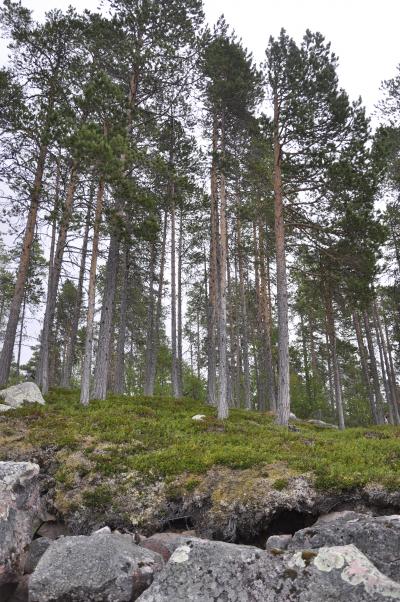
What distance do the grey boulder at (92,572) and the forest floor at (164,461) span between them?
242 cm

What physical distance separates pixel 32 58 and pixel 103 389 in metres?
14.0

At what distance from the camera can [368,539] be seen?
4.58 m

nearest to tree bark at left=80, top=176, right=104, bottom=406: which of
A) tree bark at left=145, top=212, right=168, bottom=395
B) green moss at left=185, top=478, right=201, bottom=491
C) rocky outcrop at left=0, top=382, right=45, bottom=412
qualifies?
rocky outcrop at left=0, top=382, right=45, bottom=412

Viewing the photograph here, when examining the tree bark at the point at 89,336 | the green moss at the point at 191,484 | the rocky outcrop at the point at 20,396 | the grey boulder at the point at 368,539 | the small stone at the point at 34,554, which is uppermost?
the tree bark at the point at 89,336

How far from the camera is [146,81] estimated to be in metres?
16.9

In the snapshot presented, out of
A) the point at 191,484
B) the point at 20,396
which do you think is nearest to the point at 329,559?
the point at 191,484

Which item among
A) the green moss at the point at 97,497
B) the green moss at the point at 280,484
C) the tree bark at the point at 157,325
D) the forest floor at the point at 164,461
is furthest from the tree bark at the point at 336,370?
the green moss at the point at 97,497

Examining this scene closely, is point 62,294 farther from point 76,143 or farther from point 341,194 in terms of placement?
point 341,194

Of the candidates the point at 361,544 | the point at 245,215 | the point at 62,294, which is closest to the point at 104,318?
the point at 245,215

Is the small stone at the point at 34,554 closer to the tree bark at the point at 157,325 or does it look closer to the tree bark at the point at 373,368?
the tree bark at the point at 157,325

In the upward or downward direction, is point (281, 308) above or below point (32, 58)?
below

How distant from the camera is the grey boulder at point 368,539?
4.32 m

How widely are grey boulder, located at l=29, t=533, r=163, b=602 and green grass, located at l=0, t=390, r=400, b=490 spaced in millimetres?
2739

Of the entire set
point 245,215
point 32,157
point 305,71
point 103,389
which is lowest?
point 103,389
